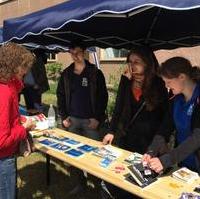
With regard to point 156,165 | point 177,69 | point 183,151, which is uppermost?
point 177,69

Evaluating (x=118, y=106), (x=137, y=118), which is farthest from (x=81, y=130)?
(x=137, y=118)

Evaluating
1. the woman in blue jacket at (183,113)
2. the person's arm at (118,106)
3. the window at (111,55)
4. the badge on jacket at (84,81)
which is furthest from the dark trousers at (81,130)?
the window at (111,55)

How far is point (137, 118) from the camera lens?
3.80 m

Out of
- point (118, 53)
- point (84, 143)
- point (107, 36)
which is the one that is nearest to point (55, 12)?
point (84, 143)

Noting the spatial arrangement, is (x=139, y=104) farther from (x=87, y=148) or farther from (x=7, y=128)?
(x=7, y=128)

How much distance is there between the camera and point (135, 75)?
3.72 meters

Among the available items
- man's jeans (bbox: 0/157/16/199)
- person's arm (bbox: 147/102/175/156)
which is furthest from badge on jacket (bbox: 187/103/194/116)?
man's jeans (bbox: 0/157/16/199)

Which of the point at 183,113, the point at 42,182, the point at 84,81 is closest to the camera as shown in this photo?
the point at 183,113

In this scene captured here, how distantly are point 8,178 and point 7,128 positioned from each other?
0.55 m

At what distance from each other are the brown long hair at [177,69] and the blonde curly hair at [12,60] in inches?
41.1

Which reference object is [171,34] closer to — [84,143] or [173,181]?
[84,143]

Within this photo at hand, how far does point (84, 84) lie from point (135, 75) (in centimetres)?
133

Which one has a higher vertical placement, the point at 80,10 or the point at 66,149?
the point at 80,10

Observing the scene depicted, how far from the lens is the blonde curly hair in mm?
3033
